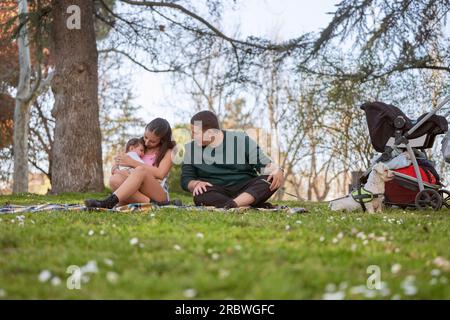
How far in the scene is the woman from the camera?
205 inches

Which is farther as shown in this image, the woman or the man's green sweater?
the man's green sweater

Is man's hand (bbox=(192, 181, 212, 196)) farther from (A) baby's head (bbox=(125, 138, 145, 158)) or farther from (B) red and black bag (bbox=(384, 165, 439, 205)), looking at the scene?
(B) red and black bag (bbox=(384, 165, 439, 205))

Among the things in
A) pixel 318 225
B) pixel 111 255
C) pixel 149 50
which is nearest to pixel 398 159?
pixel 318 225

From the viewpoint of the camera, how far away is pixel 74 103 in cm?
999

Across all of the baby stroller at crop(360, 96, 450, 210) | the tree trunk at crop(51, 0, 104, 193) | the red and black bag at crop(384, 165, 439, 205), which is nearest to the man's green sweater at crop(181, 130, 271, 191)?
the baby stroller at crop(360, 96, 450, 210)

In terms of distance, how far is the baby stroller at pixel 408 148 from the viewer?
5.66 meters

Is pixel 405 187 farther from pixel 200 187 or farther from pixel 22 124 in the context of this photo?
pixel 22 124

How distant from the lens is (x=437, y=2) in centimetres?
925

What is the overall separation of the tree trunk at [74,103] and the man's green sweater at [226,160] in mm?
4910

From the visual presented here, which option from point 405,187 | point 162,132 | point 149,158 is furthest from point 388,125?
point 149,158

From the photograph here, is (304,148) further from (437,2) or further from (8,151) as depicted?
(8,151)

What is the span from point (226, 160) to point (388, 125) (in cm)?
189

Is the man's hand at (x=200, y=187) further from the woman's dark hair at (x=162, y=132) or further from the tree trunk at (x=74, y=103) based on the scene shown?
the tree trunk at (x=74, y=103)

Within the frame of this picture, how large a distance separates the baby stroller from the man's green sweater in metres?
1.33
